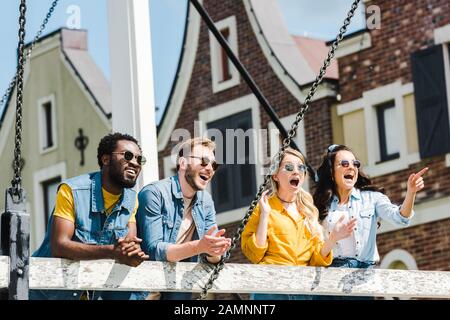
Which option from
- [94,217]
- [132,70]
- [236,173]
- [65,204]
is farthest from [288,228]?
[236,173]

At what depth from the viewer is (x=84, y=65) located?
2873 cm

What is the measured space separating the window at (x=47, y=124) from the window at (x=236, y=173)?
468 centimetres

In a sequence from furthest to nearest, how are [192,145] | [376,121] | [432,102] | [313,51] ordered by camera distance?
[313,51], [376,121], [432,102], [192,145]

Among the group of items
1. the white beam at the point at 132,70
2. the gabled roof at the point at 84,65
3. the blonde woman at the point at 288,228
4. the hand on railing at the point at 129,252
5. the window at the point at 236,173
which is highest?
the gabled roof at the point at 84,65

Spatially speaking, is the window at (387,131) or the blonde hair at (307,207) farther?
the window at (387,131)

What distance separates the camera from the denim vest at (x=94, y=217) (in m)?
7.31

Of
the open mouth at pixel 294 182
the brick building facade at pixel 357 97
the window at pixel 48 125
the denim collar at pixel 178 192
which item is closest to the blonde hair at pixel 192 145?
the denim collar at pixel 178 192

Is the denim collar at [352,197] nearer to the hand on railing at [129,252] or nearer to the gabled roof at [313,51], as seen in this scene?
the hand on railing at [129,252]

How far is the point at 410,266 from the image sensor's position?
849 inches

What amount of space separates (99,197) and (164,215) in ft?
1.42

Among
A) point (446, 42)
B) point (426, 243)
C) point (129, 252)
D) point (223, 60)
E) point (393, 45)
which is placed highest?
point (223, 60)

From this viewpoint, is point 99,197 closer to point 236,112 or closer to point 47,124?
point 236,112

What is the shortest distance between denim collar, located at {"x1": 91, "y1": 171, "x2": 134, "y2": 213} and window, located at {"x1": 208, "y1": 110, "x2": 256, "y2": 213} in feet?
54.4
